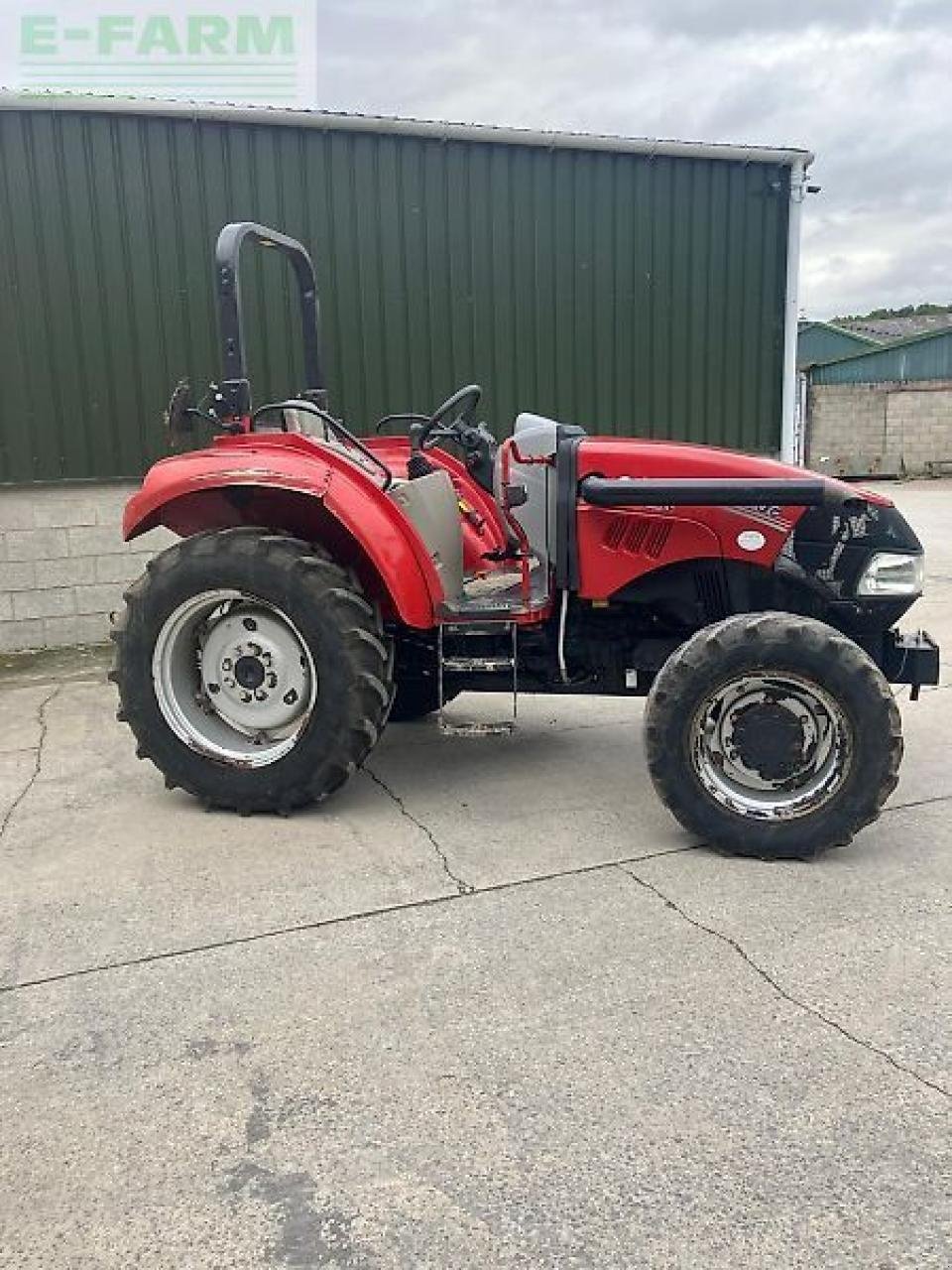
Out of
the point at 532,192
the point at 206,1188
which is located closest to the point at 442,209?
the point at 532,192

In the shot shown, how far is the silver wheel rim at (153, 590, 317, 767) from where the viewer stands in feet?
13.0

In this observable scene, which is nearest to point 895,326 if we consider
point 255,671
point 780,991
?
point 255,671

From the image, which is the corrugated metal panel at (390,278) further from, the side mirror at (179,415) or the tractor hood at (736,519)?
the tractor hood at (736,519)

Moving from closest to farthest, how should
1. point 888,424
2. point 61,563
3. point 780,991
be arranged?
1. point 780,991
2. point 61,563
3. point 888,424

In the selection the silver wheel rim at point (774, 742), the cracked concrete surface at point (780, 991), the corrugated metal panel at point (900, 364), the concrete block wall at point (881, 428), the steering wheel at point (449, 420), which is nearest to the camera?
the cracked concrete surface at point (780, 991)

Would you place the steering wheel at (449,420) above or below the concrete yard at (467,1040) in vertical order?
above

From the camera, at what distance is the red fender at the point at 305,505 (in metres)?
3.75

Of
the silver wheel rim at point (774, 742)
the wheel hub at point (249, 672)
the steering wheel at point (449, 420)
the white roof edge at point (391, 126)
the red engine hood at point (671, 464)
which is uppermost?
the white roof edge at point (391, 126)

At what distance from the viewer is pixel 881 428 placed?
26.8 m

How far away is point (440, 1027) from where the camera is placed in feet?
8.31

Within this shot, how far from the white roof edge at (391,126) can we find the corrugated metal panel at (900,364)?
23268 millimetres

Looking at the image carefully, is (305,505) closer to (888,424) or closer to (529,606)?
(529,606)

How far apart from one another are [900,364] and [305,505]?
30242 millimetres

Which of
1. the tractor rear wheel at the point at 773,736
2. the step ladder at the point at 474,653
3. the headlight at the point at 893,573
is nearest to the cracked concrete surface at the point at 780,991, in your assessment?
the tractor rear wheel at the point at 773,736
